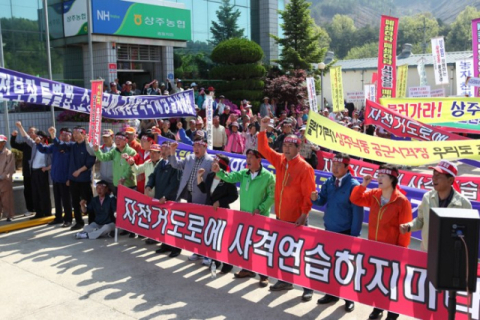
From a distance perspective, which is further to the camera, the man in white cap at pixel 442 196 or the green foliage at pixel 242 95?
the green foliage at pixel 242 95

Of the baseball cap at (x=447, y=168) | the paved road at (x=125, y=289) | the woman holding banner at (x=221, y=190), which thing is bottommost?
the paved road at (x=125, y=289)

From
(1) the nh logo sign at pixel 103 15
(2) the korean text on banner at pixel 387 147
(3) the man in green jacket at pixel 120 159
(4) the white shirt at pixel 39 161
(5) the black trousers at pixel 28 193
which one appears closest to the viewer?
(2) the korean text on banner at pixel 387 147

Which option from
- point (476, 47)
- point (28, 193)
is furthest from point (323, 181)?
point (476, 47)

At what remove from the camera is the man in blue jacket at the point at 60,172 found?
394 inches

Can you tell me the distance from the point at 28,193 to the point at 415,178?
26.3ft

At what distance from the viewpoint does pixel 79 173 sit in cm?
981

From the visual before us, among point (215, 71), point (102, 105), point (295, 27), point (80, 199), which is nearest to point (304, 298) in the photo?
point (80, 199)

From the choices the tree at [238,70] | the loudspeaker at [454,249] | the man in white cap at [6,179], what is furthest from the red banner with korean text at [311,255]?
the tree at [238,70]

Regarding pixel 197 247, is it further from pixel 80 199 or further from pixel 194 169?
pixel 80 199

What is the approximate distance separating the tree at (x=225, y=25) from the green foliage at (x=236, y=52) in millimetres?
3005

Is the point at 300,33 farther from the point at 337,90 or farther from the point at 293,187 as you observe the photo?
the point at 293,187

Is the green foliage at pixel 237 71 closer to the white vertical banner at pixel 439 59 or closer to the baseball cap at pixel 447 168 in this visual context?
the white vertical banner at pixel 439 59

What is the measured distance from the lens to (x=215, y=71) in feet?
80.5

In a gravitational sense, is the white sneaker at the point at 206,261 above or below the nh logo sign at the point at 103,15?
below
